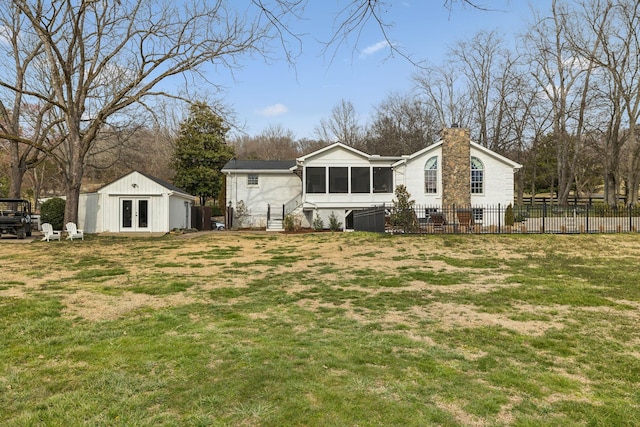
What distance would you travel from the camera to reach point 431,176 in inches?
930

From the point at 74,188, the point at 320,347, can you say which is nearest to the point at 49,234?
the point at 74,188

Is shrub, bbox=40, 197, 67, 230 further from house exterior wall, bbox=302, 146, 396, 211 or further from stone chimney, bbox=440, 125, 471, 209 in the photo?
stone chimney, bbox=440, 125, 471, 209

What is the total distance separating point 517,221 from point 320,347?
A: 20.4 meters

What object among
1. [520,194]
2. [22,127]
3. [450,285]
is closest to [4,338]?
[450,285]

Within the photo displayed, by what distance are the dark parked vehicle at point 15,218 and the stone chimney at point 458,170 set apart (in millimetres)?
22474

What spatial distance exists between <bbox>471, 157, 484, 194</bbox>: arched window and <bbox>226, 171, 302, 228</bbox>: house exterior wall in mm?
11166

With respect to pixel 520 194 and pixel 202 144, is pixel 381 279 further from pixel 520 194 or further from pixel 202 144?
pixel 520 194

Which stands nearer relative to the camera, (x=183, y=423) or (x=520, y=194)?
(x=183, y=423)

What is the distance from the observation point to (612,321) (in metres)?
5.27

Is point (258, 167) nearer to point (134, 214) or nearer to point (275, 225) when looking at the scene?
point (275, 225)

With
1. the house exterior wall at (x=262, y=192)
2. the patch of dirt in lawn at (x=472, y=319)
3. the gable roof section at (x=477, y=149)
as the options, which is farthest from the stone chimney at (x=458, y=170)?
the patch of dirt in lawn at (x=472, y=319)

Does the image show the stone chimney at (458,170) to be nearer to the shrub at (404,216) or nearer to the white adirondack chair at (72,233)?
the shrub at (404,216)

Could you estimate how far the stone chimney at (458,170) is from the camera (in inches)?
900

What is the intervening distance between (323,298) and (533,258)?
A: 7.89 meters
